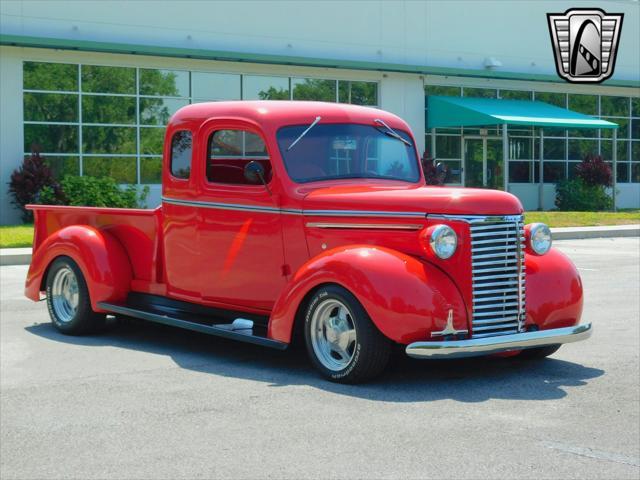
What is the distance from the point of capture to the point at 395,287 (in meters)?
7.25

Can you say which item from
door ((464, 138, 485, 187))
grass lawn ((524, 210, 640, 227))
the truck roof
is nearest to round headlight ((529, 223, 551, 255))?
the truck roof

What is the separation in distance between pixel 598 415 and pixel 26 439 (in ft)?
11.6

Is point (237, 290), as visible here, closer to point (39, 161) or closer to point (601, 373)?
point (601, 373)

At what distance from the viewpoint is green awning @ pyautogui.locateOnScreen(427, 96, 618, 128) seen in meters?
32.2

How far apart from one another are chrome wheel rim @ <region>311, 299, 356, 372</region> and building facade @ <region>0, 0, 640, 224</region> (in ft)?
63.1

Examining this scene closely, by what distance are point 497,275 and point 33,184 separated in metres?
19.0

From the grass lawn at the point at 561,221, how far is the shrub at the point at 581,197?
136 inches

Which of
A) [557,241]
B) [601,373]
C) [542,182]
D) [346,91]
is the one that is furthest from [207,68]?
[601,373]

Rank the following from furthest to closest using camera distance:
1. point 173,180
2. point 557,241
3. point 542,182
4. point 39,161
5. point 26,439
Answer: point 542,182 < point 39,161 < point 557,241 < point 173,180 < point 26,439

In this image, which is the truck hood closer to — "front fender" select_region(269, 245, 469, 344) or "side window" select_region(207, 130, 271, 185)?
"front fender" select_region(269, 245, 469, 344)

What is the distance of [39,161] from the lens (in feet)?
82.9

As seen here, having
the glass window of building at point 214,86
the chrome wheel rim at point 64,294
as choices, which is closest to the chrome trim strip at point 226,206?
the chrome wheel rim at point 64,294

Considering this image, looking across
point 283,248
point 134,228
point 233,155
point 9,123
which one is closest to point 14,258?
point 134,228

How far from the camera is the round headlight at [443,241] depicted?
24.3 feet
